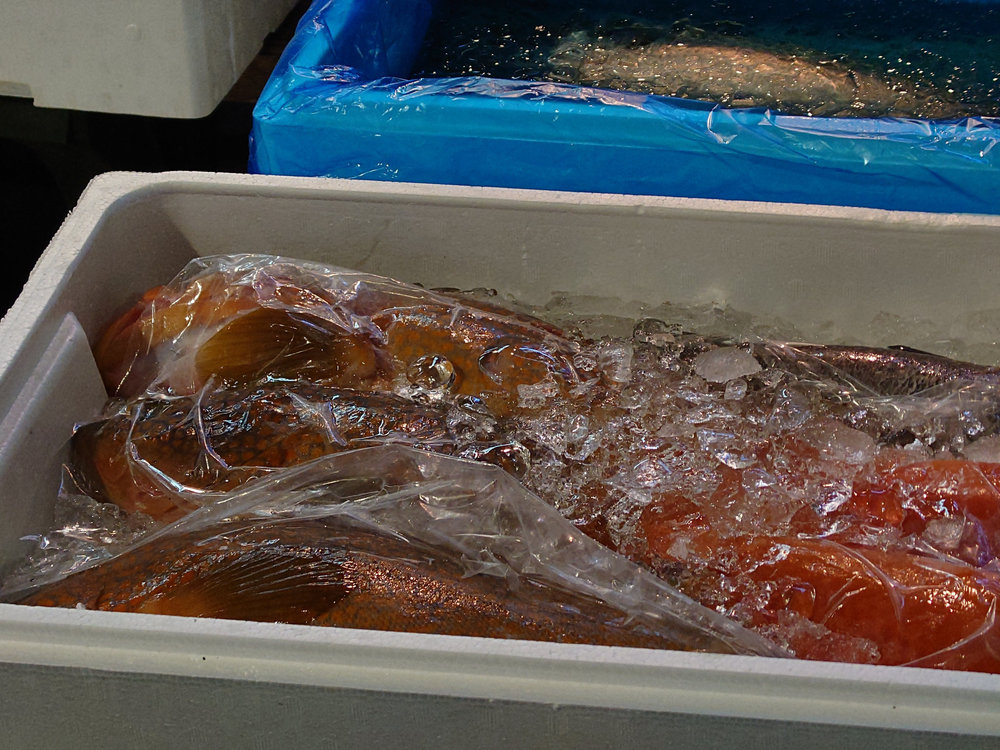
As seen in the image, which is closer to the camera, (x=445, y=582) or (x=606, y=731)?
(x=606, y=731)

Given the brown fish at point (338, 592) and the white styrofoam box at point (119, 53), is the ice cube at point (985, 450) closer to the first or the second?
the brown fish at point (338, 592)

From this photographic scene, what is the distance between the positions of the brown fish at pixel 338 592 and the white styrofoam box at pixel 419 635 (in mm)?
114

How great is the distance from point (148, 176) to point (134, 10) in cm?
81

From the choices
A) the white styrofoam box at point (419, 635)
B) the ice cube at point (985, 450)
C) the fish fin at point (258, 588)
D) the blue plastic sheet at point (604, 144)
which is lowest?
the ice cube at point (985, 450)

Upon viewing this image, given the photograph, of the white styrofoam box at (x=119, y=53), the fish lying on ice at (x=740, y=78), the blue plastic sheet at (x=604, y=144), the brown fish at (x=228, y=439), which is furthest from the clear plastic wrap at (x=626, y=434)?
the white styrofoam box at (x=119, y=53)

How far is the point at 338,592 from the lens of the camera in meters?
0.85

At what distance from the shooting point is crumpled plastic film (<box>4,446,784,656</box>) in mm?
849

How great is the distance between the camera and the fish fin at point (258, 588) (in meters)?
0.84

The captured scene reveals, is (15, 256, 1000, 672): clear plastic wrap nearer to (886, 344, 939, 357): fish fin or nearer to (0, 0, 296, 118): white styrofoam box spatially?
(886, 344, 939, 357): fish fin

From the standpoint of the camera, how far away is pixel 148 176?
1275mm

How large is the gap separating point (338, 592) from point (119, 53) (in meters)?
1.55

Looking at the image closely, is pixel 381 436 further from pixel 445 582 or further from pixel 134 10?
pixel 134 10

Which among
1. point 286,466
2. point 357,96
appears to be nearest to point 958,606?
point 286,466

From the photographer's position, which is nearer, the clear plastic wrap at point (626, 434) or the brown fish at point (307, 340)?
the clear plastic wrap at point (626, 434)
